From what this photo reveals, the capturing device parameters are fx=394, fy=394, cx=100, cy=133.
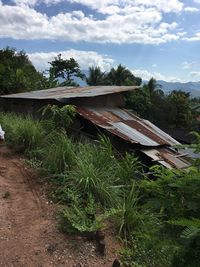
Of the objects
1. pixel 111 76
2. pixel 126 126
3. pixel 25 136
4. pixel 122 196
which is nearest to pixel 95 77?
pixel 111 76

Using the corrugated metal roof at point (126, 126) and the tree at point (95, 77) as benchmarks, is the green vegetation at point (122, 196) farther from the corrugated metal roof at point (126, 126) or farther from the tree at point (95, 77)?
the tree at point (95, 77)

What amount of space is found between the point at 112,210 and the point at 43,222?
939mm

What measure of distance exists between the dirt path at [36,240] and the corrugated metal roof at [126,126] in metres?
6.00

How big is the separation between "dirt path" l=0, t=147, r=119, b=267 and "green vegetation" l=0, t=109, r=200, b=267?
0.58 ft

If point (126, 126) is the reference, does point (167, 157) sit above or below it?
below

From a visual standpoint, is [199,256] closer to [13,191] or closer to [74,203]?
[74,203]

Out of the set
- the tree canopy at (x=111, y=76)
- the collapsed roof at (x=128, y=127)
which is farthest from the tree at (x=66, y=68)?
the collapsed roof at (x=128, y=127)

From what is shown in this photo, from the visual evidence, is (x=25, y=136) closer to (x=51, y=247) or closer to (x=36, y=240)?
(x=36, y=240)

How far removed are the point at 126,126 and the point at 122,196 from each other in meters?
7.01

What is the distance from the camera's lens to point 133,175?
7.27m

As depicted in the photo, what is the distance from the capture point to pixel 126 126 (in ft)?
42.9

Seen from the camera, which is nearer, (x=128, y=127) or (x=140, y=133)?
(x=140, y=133)

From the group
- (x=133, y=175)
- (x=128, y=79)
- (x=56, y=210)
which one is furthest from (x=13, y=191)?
(x=128, y=79)

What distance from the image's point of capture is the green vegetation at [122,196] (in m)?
2.68
